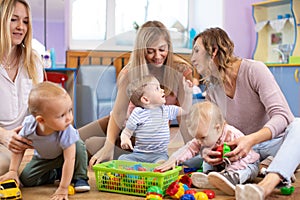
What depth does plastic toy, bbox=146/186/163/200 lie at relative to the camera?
4.31 ft

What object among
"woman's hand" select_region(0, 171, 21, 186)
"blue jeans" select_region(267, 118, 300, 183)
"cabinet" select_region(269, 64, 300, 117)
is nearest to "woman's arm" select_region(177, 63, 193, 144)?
"blue jeans" select_region(267, 118, 300, 183)

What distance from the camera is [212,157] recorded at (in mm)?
1537

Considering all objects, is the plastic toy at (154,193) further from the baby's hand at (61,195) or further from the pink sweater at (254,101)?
the pink sweater at (254,101)

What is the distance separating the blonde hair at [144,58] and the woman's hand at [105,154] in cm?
31

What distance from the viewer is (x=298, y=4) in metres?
3.54

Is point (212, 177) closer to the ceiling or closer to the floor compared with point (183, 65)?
closer to the floor

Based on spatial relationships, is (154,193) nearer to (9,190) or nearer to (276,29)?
(9,190)

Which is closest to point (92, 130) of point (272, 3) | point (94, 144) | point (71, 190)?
point (94, 144)

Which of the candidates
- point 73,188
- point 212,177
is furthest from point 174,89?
point 73,188

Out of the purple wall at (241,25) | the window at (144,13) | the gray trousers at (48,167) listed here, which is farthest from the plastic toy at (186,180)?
the purple wall at (241,25)

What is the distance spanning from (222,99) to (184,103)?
0.20 metres

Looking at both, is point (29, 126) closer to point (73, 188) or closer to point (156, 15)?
point (73, 188)

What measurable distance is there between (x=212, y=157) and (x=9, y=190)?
0.68 metres

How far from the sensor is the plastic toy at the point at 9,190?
1.33 meters
